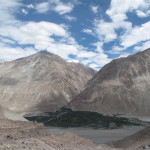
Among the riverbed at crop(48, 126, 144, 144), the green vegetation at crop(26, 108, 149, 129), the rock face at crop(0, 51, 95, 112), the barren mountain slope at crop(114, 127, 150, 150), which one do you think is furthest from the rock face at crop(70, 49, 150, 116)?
the barren mountain slope at crop(114, 127, 150, 150)

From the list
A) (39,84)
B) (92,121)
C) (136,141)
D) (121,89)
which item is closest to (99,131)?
(92,121)

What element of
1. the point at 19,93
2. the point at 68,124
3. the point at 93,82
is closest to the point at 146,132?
the point at 68,124

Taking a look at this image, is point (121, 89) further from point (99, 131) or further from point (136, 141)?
point (136, 141)

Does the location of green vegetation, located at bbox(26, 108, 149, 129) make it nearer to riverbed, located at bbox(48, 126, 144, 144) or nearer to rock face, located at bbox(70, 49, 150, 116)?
riverbed, located at bbox(48, 126, 144, 144)

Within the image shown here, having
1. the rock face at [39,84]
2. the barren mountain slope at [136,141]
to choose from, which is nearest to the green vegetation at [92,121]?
the rock face at [39,84]

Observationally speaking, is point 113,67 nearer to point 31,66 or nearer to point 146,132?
point 31,66

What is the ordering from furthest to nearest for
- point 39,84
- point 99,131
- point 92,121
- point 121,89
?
point 39,84 → point 121,89 → point 92,121 → point 99,131

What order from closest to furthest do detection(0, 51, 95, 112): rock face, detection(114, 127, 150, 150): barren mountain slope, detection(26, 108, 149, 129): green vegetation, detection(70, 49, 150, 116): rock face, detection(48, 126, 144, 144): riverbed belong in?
detection(114, 127, 150, 150): barren mountain slope
detection(48, 126, 144, 144): riverbed
detection(26, 108, 149, 129): green vegetation
detection(70, 49, 150, 116): rock face
detection(0, 51, 95, 112): rock face

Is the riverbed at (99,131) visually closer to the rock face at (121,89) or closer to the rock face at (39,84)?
the rock face at (121,89)
